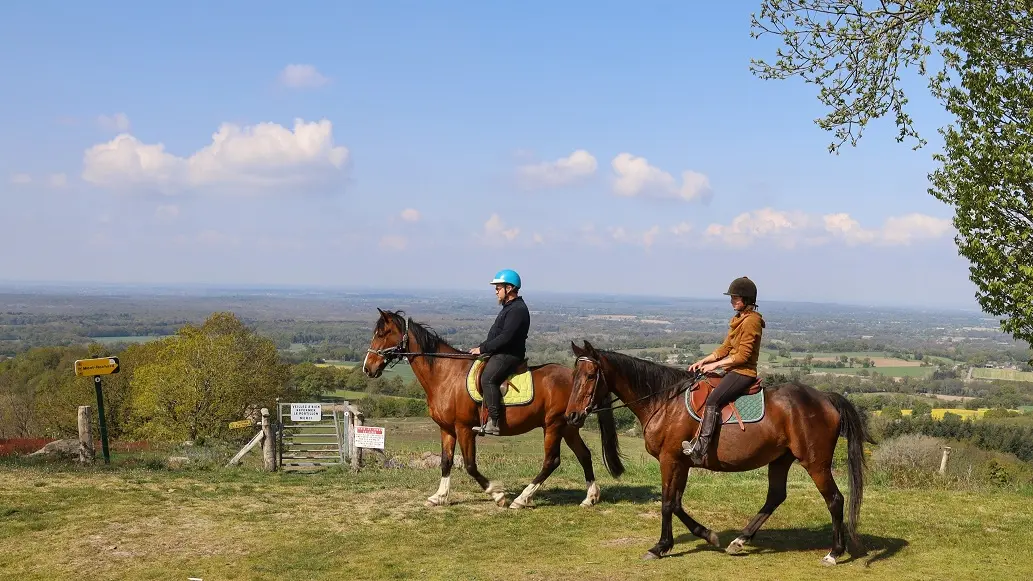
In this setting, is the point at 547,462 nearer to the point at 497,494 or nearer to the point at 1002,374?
the point at 497,494

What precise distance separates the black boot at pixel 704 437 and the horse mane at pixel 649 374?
524 millimetres

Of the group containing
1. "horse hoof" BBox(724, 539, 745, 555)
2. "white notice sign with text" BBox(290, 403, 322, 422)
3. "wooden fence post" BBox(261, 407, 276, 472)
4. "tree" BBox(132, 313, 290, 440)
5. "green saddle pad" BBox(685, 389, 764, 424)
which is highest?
"green saddle pad" BBox(685, 389, 764, 424)

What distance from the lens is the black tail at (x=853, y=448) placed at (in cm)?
698

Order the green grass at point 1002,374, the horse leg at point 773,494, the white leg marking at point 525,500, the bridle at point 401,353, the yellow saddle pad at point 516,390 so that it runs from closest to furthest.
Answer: the horse leg at point 773,494
the yellow saddle pad at point 516,390
the white leg marking at point 525,500
the bridle at point 401,353
the green grass at point 1002,374

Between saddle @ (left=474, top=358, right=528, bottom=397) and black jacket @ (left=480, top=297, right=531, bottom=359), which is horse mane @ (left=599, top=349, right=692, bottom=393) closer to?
black jacket @ (left=480, top=297, right=531, bottom=359)

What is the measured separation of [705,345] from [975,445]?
46.9m

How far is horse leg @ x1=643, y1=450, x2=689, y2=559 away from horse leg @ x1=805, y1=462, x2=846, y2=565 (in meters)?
1.20

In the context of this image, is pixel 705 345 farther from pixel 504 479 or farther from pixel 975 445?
pixel 504 479

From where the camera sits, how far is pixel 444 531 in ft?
27.4

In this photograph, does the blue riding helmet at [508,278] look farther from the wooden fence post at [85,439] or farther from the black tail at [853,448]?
the wooden fence post at [85,439]

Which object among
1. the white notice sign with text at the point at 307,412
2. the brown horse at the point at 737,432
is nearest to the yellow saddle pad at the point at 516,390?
the brown horse at the point at 737,432

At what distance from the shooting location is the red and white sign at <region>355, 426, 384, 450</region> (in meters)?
13.6

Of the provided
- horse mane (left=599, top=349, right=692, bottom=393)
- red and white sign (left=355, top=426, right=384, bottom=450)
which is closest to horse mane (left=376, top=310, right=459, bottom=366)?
horse mane (left=599, top=349, right=692, bottom=393)

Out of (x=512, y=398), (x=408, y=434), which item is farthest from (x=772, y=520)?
(x=408, y=434)
